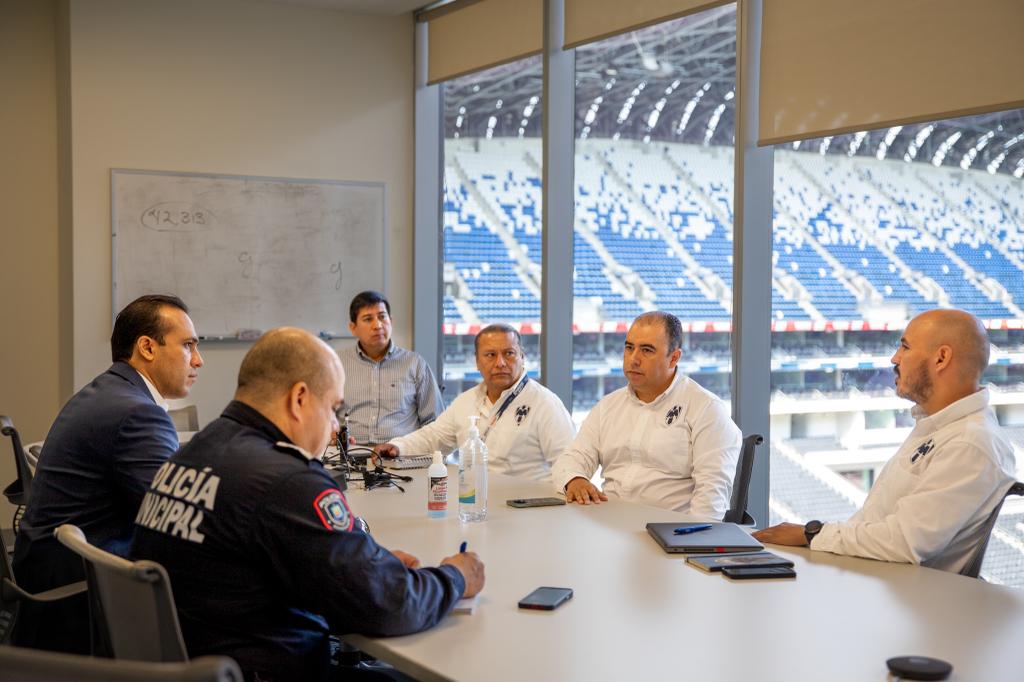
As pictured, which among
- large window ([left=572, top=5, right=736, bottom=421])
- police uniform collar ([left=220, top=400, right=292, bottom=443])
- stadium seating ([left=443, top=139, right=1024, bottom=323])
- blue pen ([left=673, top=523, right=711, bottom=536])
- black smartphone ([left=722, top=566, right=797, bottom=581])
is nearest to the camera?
police uniform collar ([left=220, top=400, right=292, bottom=443])

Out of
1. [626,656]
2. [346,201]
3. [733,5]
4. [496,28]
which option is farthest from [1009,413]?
[346,201]

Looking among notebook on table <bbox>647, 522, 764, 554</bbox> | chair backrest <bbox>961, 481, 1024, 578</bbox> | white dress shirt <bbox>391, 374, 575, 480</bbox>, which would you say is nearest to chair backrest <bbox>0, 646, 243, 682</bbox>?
notebook on table <bbox>647, 522, 764, 554</bbox>

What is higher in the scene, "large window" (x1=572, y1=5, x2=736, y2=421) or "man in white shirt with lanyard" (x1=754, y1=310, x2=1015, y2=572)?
"large window" (x1=572, y1=5, x2=736, y2=421)

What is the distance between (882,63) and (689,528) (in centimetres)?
220

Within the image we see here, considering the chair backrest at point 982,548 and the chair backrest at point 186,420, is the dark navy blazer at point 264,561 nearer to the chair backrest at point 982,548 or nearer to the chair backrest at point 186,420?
the chair backrest at point 982,548

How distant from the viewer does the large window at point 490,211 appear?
6.01m

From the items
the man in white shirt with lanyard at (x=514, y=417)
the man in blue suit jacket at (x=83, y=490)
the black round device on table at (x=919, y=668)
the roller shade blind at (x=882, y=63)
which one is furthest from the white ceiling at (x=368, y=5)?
the black round device on table at (x=919, y=668)

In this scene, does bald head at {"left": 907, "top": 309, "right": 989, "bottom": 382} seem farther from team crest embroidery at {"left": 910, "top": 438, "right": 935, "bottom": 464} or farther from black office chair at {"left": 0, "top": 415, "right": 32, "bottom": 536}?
black office chair at {"left": 0, "top": 415, "right": 32, "bottom": 536}

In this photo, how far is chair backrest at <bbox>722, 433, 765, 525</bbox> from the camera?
11.7 feet

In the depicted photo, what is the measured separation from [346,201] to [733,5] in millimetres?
2948

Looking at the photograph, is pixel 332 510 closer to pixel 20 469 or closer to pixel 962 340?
pixel 962 340

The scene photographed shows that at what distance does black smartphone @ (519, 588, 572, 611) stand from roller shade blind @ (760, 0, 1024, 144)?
251cm

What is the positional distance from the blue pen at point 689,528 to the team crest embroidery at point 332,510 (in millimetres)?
1127

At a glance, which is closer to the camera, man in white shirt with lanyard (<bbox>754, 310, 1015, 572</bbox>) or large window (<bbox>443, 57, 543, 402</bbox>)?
man in white shirt with lanyard (<bbox>754, 310, 1015, 572</bbox>)
